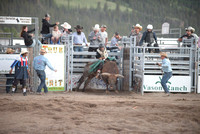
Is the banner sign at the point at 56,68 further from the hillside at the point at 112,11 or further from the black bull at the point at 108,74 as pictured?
the hillside at the point at 112,11

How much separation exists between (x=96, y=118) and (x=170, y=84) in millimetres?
6730

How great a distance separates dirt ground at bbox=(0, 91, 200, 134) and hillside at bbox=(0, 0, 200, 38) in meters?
36.0

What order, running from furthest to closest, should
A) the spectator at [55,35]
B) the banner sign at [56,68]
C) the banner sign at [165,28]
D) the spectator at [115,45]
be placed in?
1. the banner sign at [165,28]
2. the spectator at [115,45]
3. the spectator at [55,35]
4. the banner sign at [56,68]

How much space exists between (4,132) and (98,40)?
899cm

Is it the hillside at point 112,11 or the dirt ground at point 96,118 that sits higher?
the hillside at point 112,11

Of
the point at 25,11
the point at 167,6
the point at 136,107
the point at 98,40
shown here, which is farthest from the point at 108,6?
the point at 136,107

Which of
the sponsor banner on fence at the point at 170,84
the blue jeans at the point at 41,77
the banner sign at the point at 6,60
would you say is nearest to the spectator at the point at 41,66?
the blue jeans at the point at 41,77

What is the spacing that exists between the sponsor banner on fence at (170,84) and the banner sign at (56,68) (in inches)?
138

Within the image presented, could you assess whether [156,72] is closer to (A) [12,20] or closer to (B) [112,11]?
(A) [12,20]

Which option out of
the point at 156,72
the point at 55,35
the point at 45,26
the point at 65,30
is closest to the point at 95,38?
the point at 65,30

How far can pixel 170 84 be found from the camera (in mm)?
14148

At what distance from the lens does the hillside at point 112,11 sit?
47.5 meters

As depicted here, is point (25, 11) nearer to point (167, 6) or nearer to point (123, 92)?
point (167, 6)

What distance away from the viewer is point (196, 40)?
47.3ft
